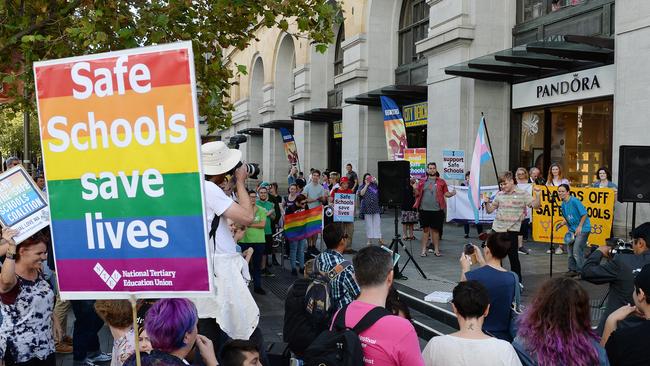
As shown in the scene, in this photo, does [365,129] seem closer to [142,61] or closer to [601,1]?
[601,1]

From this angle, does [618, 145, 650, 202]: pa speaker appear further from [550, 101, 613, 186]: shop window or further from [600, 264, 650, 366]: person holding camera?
[550, 101, 613, 186]: shop window

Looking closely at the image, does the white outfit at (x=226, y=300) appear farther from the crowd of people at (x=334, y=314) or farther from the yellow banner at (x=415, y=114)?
the yellow banner at (x=415, y=114)

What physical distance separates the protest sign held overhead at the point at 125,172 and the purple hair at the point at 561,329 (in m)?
1.85

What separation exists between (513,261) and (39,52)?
28.0ft

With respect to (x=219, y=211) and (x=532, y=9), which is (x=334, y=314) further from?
(x=532, y=9)

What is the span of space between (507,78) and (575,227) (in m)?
8.01

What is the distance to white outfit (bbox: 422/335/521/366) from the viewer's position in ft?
10.4

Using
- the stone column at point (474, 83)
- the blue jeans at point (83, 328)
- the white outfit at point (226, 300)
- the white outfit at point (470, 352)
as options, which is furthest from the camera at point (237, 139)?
the white outfit at point (470, 352)

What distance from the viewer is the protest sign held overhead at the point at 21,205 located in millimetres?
4858

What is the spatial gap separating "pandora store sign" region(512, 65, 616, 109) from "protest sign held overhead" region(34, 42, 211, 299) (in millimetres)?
13065

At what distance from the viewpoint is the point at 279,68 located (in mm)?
38594

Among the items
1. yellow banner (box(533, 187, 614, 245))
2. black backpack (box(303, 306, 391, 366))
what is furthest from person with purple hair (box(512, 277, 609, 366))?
yellow banner (box(533, 187, 614, 245))

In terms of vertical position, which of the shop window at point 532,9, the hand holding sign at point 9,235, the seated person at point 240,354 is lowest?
the seated person at point 240,354

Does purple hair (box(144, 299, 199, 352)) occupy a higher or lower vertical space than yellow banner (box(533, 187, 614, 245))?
higher
